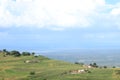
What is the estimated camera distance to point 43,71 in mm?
131500

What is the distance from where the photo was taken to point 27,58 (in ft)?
537

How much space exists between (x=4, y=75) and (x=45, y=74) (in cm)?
1454

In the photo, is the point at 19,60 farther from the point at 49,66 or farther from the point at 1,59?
the point at 49,66

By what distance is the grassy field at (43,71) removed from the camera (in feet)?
383

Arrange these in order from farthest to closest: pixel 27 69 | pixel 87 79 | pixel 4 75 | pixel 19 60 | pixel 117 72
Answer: pixel 19 60 < pixel 27 69 < pixel 4 75 < pixel 117 72 < pixel 87 79

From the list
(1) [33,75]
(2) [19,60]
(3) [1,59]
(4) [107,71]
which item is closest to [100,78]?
(4) [107,71]

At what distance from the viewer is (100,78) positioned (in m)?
113

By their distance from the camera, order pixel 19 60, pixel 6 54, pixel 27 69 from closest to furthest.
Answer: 1. pixel 27 69
2. pixel 19 60
3. pixel 6 54

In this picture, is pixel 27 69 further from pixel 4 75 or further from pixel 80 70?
pixel 80 70

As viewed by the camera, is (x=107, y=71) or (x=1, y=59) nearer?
(x=107, y=71)

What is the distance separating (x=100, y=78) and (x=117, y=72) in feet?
32.7

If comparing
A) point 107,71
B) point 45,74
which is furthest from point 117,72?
point 45,74

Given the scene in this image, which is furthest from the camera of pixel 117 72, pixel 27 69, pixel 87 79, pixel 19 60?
pixel 19 60

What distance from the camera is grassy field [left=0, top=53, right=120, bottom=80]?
383ft
